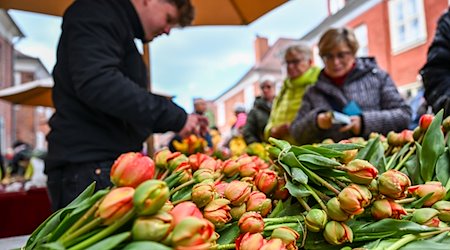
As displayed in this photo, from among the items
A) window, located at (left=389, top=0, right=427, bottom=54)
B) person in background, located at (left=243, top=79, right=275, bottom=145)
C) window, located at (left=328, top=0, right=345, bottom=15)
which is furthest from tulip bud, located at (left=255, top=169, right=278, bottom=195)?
window, located at (left=328, top=0, right=345, bottom=15)

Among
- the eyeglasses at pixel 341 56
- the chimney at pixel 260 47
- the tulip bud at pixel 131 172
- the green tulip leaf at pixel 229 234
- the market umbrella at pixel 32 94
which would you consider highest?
the chimney at pixel 260 47

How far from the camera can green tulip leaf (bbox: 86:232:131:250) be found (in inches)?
14.5

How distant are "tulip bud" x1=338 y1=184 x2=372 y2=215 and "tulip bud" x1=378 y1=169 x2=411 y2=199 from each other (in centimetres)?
2

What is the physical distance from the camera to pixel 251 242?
0.46m

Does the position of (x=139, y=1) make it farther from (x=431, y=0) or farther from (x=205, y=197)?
(x=431, y=0)

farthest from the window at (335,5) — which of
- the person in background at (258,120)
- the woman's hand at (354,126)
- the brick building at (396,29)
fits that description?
the woman's hand at (354,126)

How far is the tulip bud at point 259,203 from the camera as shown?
21.7 inches

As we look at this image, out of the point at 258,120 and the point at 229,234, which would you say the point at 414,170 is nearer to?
the point at 229,234

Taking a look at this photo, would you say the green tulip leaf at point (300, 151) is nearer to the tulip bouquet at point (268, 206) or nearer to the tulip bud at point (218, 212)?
the tulip bouquet at point (268, 206)

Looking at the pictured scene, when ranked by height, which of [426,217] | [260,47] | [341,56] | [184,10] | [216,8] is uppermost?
[260,47]

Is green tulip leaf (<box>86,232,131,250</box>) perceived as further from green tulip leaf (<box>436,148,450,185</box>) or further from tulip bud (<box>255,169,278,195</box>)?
green tulip leaf (<box>436,148,450,185</box>)

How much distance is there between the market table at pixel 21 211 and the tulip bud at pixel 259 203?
1666 millimetres

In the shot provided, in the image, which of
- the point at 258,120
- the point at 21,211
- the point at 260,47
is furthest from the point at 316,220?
the point at 260,47

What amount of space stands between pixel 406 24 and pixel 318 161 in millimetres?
9579
